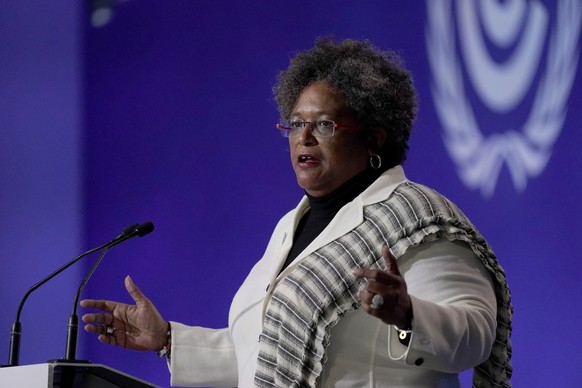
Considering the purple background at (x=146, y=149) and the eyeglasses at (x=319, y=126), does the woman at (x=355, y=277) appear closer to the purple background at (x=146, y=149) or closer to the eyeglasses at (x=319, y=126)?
the eyeglasses at (x=319, y=126)

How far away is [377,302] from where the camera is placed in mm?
1648

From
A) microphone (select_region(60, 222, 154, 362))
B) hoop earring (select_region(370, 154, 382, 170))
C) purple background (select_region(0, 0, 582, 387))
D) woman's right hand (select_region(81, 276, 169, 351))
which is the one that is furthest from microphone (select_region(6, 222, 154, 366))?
purple background (select_region(0, 0, 582, 387))

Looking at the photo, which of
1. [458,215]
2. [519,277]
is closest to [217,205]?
[519,277]

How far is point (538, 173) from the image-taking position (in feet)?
9.80

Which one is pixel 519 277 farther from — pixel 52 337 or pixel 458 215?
pixel 52 337

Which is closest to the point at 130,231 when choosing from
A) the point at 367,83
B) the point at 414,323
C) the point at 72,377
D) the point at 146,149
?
the point at 72,377

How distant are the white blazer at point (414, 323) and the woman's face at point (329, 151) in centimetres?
8

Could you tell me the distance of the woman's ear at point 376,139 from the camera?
227 cm

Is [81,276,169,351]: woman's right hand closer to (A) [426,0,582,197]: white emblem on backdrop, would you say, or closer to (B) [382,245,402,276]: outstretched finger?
(B) [382,245,402,276]: outstretched finger

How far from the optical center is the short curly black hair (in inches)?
88.1

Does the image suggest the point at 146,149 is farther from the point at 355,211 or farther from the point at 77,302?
the point at 355,211

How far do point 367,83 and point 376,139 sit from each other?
0.13 metres

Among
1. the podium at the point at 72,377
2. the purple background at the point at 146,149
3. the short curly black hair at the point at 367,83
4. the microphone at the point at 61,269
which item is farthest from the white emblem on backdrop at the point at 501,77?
the podium at the point at 72,377

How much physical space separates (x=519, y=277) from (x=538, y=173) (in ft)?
1.06
